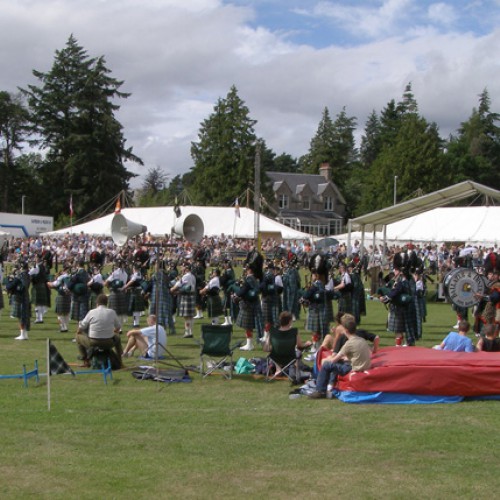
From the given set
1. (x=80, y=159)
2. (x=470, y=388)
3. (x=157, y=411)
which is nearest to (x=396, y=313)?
(x=470, y=388)

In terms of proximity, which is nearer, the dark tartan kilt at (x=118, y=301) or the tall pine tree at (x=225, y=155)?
the dark tartan kilt at (x=118, y=301)

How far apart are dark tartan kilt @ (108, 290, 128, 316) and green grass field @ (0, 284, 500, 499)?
16.3 feet

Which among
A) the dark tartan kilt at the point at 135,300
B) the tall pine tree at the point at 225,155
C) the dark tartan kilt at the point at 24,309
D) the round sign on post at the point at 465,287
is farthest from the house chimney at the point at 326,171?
the dark tartan kilt at the point at 24,309

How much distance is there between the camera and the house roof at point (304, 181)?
249 feet

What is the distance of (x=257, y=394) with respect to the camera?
844 cm

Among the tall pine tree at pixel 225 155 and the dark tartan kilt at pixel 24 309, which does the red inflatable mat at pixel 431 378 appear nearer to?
the dark tartan kilt at pixel 24 309

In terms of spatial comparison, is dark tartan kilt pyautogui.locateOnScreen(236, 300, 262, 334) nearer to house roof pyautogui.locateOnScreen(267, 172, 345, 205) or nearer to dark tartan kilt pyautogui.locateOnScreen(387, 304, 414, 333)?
dark tartan kilt pyautogui.locateOnScreen(387, 304, 414, 333)

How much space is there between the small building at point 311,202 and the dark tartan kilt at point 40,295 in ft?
194

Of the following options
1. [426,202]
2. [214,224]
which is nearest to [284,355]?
[426,202]

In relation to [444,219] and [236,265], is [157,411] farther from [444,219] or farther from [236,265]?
[444,219]

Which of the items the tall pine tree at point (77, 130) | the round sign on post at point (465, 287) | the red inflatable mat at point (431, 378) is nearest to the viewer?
the red inflatable mat at point (431, 378)

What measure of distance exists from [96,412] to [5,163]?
58.6 meters

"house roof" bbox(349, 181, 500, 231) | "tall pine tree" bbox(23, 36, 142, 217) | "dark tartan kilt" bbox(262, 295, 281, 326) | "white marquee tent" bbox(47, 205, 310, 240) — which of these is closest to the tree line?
"tall pine tree" bbox(23, 36, 142, 217)

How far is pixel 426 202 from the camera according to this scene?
77.5 ft
